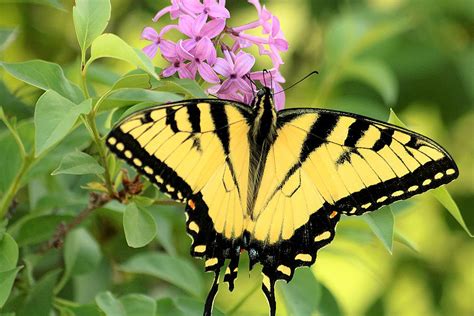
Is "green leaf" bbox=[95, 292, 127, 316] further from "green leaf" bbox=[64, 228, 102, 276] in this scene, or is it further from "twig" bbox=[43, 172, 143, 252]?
"green leaf" bbox=[64, 228, 102, 276]

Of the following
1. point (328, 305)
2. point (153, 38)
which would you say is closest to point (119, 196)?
point (153, 38)

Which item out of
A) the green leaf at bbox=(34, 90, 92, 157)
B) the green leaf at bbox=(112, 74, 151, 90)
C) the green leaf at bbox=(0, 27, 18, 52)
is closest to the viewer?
the green leaf at bbox=(34, 90, 92, 157)

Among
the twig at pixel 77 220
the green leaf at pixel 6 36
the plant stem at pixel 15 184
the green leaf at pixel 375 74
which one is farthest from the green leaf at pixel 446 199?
the green leaf at pixel 375 74

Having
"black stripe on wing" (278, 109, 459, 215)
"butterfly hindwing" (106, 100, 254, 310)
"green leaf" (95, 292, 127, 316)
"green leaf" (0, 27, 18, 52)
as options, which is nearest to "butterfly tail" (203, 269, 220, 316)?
"butterfly hindwing" (106, 100, 254, 310)

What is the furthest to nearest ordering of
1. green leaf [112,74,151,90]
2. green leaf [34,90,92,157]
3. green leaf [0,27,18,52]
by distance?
1. green leaf [0,27,18,52]
2. green leaf [112,74,151,90]
3. green leaf [34,90,92,157]

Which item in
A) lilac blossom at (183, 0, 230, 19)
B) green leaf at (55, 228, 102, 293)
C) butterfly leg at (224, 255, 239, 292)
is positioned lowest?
green leaf at (55, 228, 102, 293)

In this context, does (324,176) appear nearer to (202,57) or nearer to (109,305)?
(202,57)

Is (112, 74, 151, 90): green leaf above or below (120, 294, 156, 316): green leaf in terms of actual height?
above

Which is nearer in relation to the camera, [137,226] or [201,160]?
[137,226]
